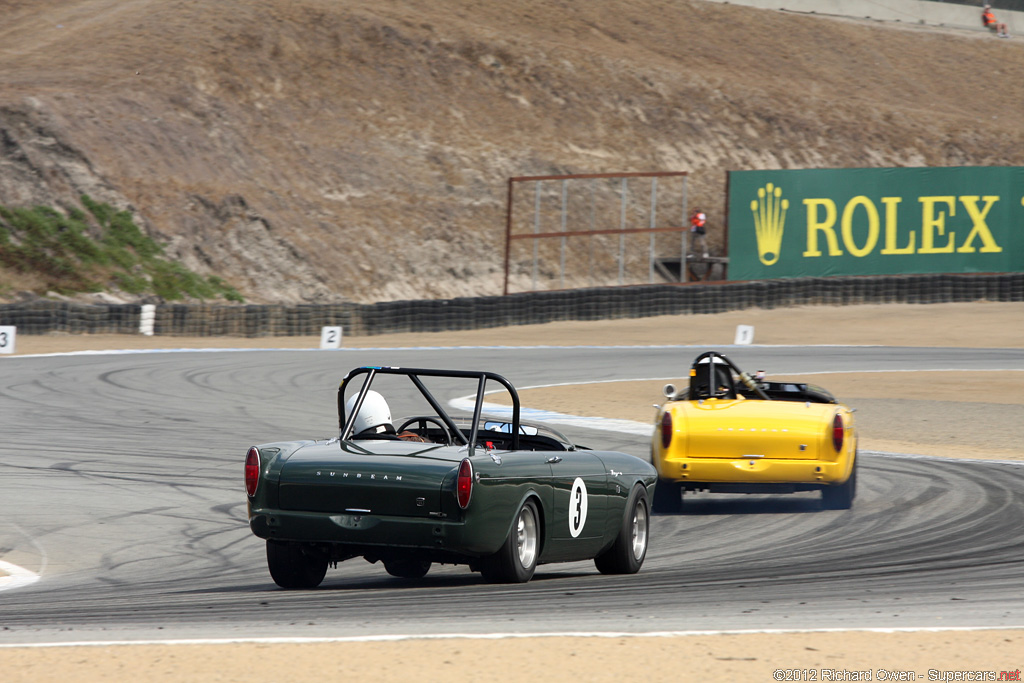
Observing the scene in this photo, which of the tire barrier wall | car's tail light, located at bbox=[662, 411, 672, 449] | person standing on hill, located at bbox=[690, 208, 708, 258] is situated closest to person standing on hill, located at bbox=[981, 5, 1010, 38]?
person standing on hill, located at bbox=[690, 208, 708, 258]

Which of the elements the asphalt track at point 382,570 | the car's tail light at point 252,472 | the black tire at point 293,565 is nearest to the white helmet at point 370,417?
the car's tail light at point 252,472

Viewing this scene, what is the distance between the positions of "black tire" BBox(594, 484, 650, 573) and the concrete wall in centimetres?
6220

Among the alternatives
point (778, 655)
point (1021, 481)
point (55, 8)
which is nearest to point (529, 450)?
point (778, 655)

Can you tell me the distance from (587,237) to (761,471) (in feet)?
115

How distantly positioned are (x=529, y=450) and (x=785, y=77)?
57.6 meters

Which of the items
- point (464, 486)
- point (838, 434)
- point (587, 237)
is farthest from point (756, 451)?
point (587, 237)

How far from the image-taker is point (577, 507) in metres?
7.20

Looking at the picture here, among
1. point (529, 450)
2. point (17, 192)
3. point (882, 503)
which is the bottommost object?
point (882, 503)

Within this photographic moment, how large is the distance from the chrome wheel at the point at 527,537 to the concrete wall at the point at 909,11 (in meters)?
63.2

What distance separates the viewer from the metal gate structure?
141 feet

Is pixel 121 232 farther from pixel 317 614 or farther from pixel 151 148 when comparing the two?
pixel 317 614

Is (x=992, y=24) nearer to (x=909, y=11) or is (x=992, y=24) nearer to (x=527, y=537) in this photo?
(x=909, y=11)

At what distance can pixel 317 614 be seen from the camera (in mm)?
5957

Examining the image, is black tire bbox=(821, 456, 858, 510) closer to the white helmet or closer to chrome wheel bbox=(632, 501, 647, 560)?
chrome wheel bbox=(632, 501, 647, 560)
